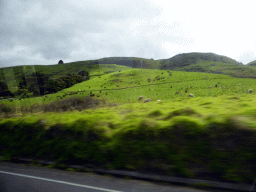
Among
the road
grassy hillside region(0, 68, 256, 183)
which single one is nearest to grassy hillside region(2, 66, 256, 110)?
grassy hillside region(0, 68, 256, 183)

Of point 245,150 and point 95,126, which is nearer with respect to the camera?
point 245,150

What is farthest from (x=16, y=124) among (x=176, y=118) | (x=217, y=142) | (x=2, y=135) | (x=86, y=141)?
(x=217, y=142)

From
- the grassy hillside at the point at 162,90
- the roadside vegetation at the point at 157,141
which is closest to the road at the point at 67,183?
the roadside vegetation at the point at 157,141

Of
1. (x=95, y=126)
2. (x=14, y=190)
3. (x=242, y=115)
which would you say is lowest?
(x=14, y=190)

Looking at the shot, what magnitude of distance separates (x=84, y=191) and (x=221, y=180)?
142 inches

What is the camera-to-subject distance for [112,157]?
21.6 ft

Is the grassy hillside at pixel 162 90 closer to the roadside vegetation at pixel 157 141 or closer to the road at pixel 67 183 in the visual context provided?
the roadside vegetation at pixel 157 141

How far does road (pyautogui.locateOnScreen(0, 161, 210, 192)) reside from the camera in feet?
16.6

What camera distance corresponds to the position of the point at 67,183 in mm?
5652

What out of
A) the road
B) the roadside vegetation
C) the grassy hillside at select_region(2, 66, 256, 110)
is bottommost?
the grassy hillside at select_region(2, 66, 256, 110)

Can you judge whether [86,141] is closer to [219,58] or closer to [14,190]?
[14,190]

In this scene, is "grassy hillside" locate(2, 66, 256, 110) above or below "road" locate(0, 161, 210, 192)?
below

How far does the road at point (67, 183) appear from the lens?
507 cm

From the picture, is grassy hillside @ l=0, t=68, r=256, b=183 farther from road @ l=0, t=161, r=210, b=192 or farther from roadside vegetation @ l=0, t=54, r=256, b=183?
road @ l=0, t=161, r=210, b=192
